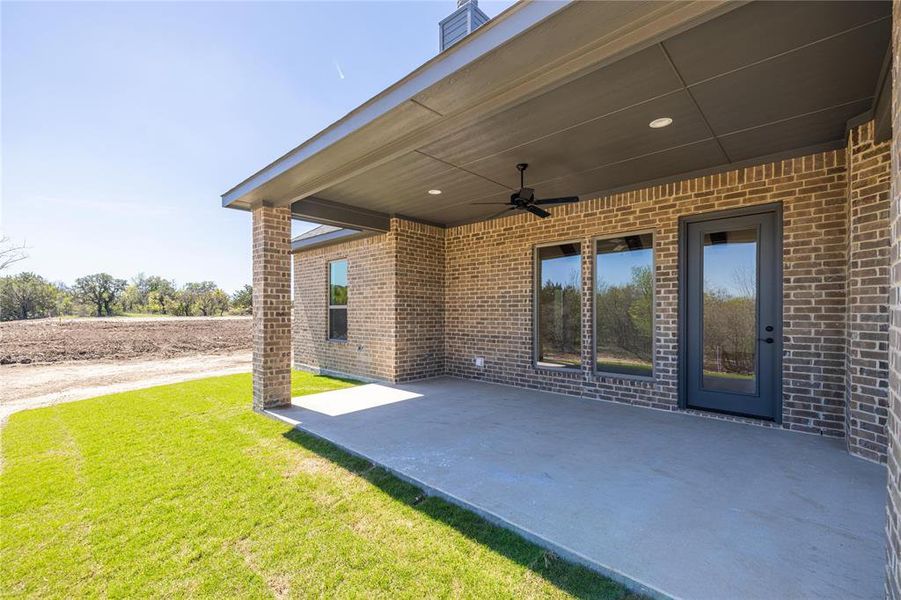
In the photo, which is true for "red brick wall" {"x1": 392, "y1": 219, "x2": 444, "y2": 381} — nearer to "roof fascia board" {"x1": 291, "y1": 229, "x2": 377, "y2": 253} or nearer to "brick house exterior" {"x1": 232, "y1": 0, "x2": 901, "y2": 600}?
"brick house exterior" {"x1": 232, "y1": 0, "x2": 901, "y2": 600}

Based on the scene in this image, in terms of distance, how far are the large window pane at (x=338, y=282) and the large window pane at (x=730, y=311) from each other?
6.45 metres

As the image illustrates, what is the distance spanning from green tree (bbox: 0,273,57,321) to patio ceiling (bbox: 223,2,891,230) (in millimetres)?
37030

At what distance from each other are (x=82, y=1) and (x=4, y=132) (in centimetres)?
639

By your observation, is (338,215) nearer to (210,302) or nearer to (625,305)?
(625,305)

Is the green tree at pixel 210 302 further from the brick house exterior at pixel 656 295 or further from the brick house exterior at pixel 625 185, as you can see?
the brick house exterior at pixel 625 185

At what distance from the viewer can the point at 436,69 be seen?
2521 millimetres

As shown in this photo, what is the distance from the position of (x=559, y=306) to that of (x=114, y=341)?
1445 cm

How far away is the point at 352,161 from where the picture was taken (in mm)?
3895

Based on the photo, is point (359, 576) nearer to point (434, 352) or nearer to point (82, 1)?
point (434, 352)

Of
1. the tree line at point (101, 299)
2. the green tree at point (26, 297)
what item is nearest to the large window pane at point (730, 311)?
the tree line at point (101, 299)

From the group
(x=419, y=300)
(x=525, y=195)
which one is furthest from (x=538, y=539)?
(x=419, y=300)

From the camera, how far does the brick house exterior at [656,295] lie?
10.7 feet

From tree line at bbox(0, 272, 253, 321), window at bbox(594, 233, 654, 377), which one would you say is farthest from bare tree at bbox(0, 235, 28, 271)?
tree line at bbox(0, 272, 253, 321)

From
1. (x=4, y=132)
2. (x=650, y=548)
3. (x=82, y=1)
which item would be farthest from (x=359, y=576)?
(x=4, y=132)
